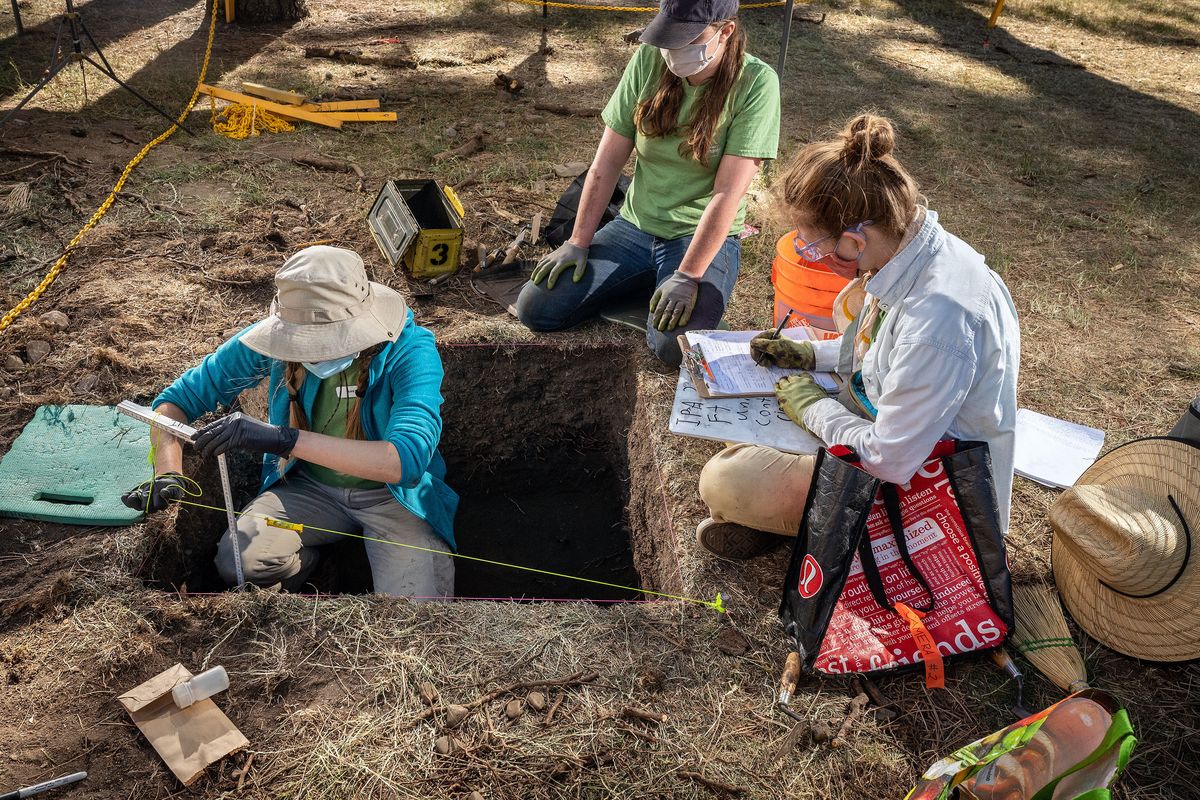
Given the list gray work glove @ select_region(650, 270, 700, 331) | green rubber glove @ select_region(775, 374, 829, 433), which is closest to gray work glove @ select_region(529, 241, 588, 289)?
gray work glove @ select_region(650, 270, 700, 331)

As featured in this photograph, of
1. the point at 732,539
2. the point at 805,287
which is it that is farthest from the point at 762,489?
the point at 805,287

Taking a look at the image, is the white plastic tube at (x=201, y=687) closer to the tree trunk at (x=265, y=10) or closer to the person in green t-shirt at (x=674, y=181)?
the person in green t-shirt at (x=674, y=181)

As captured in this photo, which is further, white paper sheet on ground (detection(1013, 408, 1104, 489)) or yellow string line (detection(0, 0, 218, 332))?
yellow string line (detection(0, 0, 218, 332))

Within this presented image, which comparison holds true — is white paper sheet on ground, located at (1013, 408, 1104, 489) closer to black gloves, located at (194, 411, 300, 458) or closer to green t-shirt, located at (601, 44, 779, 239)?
green t-shirt, located at (601, 44, 779, 239)

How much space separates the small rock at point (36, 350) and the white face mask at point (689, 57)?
9.48ft

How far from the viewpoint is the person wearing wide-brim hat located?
254 cm

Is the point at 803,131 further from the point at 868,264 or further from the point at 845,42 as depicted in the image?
the point at 868,264

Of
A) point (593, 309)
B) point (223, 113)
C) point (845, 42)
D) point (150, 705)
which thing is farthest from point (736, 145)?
point (845, 42)

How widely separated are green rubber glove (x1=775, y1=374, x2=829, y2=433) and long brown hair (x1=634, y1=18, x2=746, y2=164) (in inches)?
47.5

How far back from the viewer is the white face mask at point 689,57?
3.33 metres

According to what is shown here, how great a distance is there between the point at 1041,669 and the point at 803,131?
16.3ft

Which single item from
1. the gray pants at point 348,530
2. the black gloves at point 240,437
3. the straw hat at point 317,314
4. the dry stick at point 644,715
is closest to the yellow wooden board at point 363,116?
the gray pants at point 348,530

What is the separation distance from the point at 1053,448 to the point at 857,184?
189cm

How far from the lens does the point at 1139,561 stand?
2.46 meters
